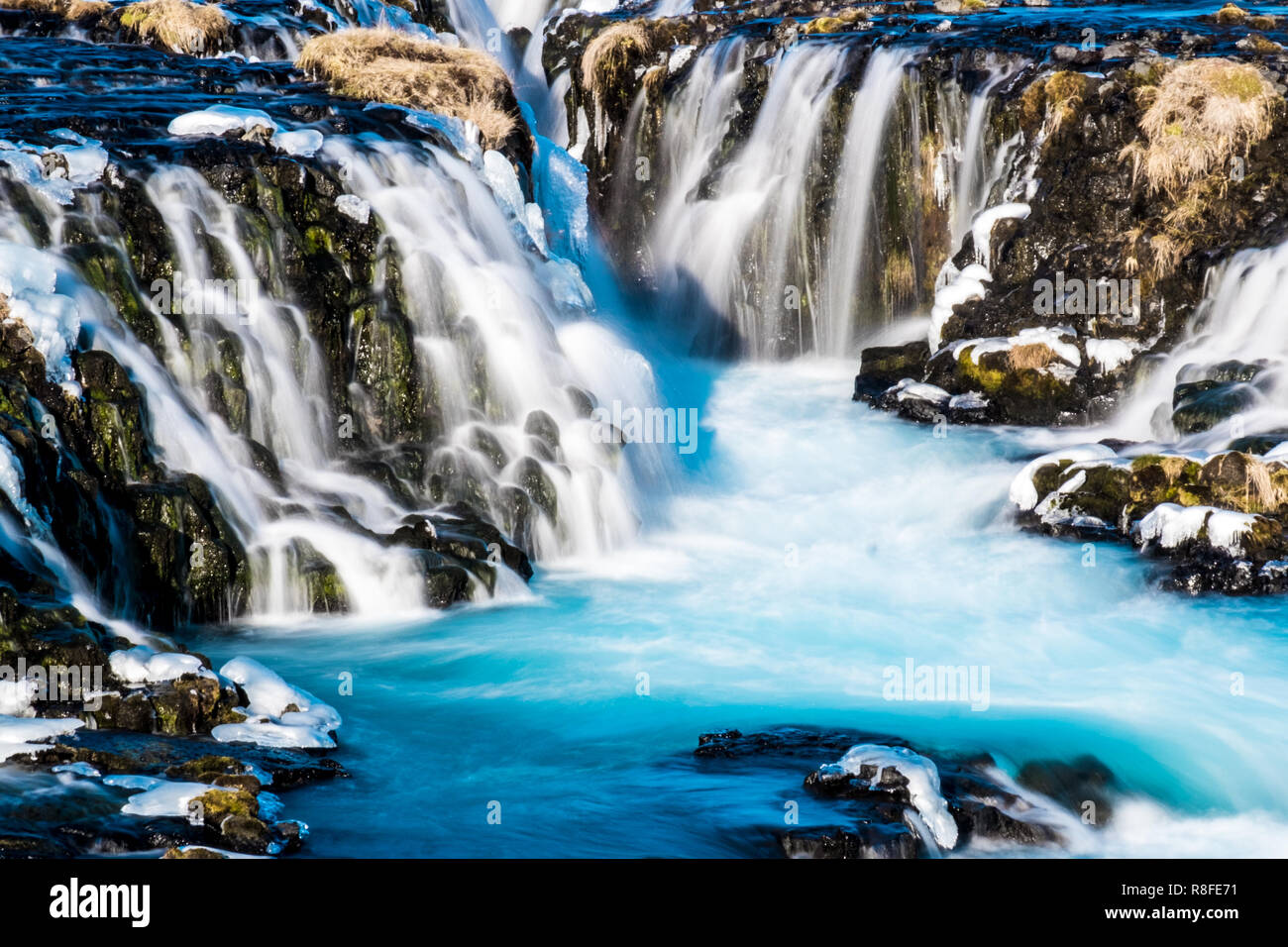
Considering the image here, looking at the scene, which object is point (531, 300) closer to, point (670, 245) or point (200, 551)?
point (200, 551)

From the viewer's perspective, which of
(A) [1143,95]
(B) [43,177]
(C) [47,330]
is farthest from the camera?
(A) [1143,95]

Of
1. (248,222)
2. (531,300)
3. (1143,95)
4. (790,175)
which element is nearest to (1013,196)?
(1143,95)

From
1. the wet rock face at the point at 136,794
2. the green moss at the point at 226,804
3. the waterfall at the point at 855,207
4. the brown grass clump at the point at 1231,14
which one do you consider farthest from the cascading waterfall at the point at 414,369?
the brown grass clump at the point at 1231,14

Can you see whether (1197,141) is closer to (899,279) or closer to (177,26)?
(899,279)

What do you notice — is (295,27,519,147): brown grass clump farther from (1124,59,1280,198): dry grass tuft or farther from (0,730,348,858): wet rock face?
(0,730,348,858): wet rock face

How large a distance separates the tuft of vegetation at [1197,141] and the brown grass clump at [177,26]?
11188 mm

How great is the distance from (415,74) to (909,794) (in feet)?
38.4

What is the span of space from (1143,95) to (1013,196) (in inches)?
68.9

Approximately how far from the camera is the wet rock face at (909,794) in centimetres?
791

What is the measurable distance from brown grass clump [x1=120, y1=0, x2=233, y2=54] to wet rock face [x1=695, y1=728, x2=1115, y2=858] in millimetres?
13381

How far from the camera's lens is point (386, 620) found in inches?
472

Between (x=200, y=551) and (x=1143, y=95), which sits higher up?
(x=1143, y=95)

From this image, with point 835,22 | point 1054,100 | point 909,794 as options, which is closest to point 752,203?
point 835,22

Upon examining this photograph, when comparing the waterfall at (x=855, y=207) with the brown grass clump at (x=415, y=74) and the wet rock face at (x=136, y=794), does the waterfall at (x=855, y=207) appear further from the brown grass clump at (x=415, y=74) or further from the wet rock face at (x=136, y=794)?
the wet rock face at (x=136, y=794)
